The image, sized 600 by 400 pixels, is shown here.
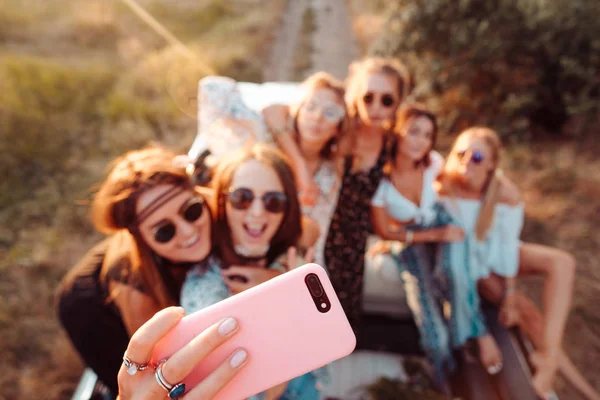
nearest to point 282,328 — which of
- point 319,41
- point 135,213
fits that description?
point 135,213

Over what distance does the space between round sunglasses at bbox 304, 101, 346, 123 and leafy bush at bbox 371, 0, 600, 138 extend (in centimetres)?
324

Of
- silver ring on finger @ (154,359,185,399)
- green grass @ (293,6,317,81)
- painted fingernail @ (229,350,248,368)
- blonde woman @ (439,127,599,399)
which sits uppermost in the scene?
green grass @ (293,6,317,81)

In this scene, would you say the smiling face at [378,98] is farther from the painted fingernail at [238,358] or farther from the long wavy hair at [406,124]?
the painted fingernail at [238,358]

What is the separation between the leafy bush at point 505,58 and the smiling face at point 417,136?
2769 mm

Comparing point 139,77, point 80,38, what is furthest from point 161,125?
point 80,38

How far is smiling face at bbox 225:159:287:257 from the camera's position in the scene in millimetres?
1416

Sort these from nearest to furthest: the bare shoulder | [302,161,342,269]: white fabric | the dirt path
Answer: [302,161,342,269]: white fabric → the bare shoulder → the dirt path

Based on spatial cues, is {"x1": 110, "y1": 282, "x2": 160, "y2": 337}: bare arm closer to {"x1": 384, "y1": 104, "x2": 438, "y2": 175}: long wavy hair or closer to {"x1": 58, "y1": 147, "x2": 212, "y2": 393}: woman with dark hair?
{"x1": 58, "y1": 147, "x2": 212, "y2": 393}: woman with dark hair

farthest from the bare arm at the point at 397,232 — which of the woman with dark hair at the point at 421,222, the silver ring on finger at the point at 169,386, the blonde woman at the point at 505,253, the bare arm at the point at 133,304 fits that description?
the silver ring on finger at the point at 169,386

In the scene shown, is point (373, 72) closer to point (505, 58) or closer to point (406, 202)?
point (406, 202)

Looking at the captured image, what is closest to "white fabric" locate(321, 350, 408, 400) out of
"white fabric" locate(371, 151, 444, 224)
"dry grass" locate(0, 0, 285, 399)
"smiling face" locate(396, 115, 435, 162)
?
"white fabric" locate(371, 151, 444, 224)

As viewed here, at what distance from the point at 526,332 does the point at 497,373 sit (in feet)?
1.33

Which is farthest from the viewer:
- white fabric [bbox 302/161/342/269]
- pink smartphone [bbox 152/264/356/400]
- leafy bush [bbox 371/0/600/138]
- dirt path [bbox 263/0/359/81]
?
dirt path [bbox 263/0/359/81]

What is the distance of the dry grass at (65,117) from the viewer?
8.86ft
